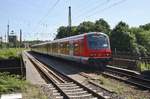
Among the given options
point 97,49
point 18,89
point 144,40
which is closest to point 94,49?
point 97,49

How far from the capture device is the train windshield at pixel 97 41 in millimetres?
24484

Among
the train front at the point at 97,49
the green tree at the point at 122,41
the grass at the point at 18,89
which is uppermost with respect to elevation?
the green tree at the point at 122,41

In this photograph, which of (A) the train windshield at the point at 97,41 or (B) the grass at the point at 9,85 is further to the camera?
(A) the train windshield at the point at 97,41

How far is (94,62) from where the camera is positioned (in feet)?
79.9

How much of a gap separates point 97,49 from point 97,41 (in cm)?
69

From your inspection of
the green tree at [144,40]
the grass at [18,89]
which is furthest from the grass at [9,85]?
the green tree at [144,40]

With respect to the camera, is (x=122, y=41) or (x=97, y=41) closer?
(x=97, y=41)

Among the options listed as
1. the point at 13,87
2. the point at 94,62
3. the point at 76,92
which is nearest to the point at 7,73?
the point at 13,87

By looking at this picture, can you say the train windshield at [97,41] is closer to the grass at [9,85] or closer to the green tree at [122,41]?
the grass at [9,85]

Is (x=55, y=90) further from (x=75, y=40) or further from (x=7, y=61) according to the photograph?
(x=75, y=40)

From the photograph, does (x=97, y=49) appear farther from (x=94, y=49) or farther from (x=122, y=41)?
(x=122, y=41)

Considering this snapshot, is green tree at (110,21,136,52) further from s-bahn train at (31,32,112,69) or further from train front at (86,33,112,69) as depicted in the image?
train front at (86,33,112,69)

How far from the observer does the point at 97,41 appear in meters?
24.8

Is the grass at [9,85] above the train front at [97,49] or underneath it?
underneath
